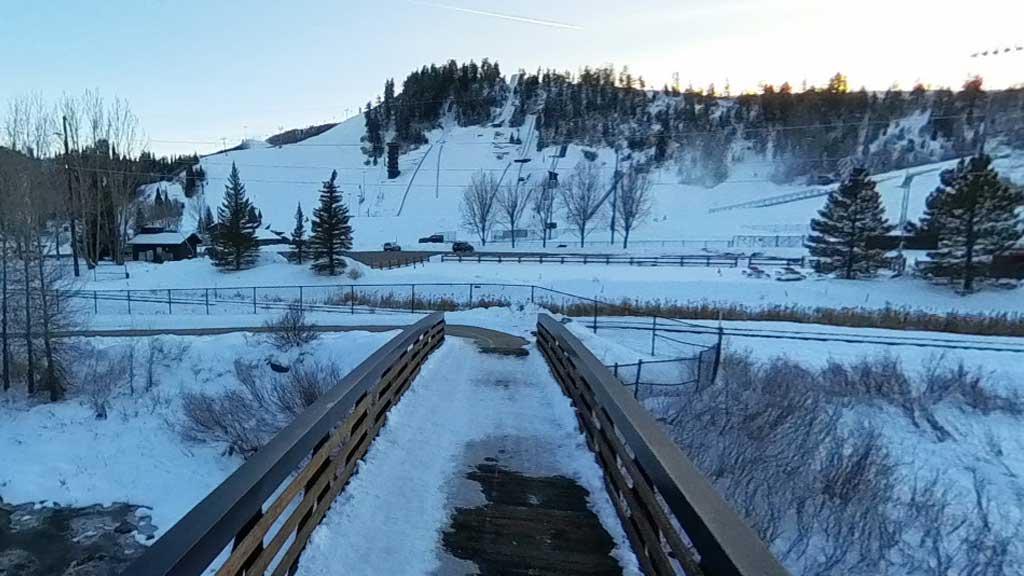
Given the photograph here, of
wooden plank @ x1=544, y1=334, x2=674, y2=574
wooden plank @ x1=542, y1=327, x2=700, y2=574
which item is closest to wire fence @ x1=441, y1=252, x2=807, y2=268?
wooden plank @ x1=544, y1=334, x2=674, y2=574

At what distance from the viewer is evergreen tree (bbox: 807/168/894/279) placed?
38.1 metres

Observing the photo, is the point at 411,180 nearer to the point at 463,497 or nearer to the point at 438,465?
the point at 438,465

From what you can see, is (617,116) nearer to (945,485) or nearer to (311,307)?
(311,307)

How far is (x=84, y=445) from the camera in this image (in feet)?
46.8

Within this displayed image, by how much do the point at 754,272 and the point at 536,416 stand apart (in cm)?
3476

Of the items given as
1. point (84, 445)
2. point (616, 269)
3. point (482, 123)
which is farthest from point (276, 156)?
point (84, 445)

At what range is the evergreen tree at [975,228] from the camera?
33.9 meters

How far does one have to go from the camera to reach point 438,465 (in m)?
5.47

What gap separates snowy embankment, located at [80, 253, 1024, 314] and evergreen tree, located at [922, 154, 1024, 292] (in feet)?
4.30

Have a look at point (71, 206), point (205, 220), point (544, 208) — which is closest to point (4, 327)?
point (71, 206)

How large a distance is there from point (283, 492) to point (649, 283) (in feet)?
107

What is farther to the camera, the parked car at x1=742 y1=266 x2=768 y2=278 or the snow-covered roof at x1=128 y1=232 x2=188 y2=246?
the snow-covered roof at x1=128 y1=232 x2=188 y2=246

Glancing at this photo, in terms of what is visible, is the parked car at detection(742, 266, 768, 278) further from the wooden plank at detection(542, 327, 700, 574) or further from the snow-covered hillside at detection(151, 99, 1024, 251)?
the wooden plank at detection(542, 327, 700, 574)

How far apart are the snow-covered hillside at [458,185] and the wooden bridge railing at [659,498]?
6826 cm
